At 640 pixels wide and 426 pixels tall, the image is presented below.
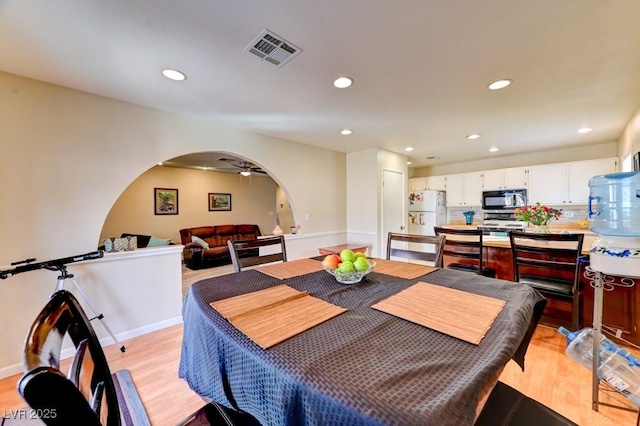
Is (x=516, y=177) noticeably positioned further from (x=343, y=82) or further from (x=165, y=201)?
(x=165, y=201)

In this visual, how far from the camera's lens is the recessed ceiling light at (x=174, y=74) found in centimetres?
192

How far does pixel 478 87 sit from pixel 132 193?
21.6 ft

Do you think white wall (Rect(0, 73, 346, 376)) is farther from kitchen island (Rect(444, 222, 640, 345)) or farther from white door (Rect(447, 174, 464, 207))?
white door (Rect(447, 174, 464, 207))

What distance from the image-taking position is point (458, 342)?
799mm

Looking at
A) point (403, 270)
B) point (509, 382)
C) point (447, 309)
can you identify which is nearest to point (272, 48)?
point (403, 270)

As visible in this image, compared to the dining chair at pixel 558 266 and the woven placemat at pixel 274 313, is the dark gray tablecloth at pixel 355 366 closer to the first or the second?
the woven placemat at pixel 274 313

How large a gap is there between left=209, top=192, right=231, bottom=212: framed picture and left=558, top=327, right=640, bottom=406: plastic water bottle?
7.10 m

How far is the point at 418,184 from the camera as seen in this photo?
6348 millimetres

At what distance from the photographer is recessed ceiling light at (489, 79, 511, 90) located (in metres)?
2.12

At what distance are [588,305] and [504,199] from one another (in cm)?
296

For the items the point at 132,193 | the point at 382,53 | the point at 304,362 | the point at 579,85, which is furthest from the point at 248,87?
the point at 132,193

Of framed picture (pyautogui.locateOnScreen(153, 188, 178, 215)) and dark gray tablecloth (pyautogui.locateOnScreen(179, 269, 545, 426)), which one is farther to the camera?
framed picture (pyautogui.locateOnScreen(153, 188, 178, 215))

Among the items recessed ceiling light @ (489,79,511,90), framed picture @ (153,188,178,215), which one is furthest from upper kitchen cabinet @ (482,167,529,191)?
framed picture @ (153,188,178,215)

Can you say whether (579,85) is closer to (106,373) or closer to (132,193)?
(106,373)
